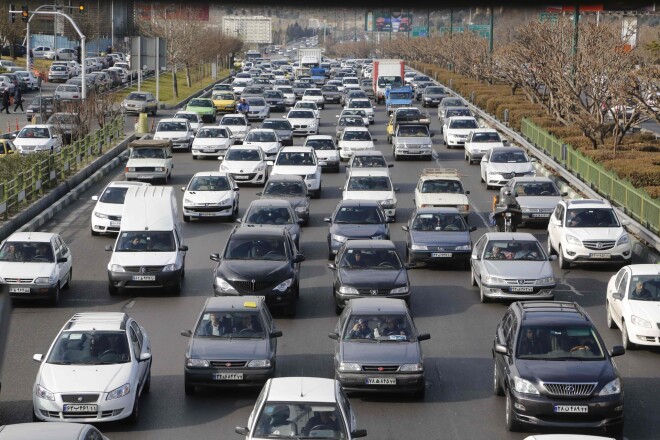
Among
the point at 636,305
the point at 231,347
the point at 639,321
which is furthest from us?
the point at 636,305

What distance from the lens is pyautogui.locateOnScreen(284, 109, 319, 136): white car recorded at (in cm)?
5694

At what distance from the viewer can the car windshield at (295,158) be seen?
38.7 meters

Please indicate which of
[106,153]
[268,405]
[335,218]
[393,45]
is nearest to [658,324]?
[268,405]

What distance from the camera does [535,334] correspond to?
1598cm

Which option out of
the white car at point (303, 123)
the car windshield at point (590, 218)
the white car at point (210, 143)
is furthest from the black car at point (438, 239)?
the white car at point (303, 123)

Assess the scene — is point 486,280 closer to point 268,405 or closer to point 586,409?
point 586,409

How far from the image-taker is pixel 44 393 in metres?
14.9

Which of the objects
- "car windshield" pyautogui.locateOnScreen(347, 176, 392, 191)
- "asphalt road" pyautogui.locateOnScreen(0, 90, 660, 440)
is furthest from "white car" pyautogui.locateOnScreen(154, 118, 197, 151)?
"car windshield" pyautogui.locateOnScreen(347, 176, 392, 191)

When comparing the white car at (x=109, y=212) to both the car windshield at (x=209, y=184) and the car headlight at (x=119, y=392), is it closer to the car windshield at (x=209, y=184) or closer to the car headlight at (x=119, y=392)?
the car windshield at (x=209, y=184)

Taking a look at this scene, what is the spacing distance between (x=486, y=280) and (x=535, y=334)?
7195 mm

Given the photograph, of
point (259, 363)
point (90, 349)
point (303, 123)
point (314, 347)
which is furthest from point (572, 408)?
point (303, 123)

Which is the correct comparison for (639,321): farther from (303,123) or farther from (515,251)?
(303,123)

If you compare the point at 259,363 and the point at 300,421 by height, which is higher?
the point at 300,421

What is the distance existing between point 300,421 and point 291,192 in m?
20.4
